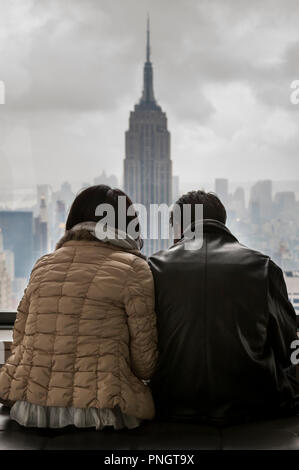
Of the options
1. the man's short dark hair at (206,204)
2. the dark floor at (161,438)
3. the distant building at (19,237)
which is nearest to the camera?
the dark floor at (161,438)

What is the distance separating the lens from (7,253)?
2508mm

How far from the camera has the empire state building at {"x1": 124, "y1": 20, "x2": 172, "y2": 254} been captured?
245cm

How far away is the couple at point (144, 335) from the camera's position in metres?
1.39

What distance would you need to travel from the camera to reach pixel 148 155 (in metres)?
2.50

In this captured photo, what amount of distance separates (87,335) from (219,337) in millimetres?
358

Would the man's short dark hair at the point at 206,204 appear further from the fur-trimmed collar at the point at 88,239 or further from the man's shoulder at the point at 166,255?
the fur-trimmed collar at the point at 88,239

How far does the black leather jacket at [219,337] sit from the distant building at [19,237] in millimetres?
1101

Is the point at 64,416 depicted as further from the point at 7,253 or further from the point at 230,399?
the point at 7,253
